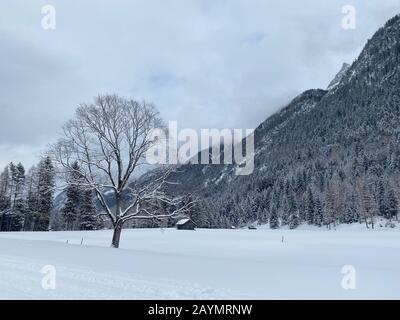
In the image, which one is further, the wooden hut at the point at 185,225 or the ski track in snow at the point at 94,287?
the wooden hut at the point at 185,225

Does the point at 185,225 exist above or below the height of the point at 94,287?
below

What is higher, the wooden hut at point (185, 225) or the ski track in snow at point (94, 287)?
the ski track in snow at point (94, 287)

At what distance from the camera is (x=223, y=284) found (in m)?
11.4

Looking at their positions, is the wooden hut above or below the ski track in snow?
below

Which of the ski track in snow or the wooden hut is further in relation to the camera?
the wooden hut

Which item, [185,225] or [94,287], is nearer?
[94,287]
